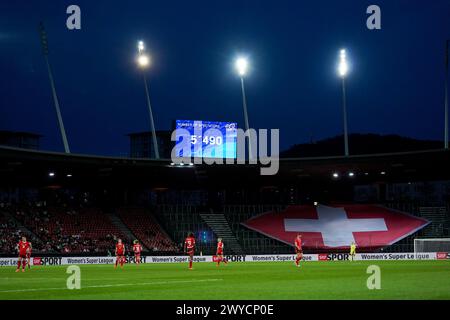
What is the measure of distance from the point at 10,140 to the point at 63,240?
3865cm

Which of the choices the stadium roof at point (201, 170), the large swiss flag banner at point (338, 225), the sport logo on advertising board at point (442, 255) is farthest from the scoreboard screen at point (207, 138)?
the sport logo on advertising board at point (442, 255)

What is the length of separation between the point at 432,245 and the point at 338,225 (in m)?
13.6

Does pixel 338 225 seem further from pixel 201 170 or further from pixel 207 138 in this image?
pixel 207 138

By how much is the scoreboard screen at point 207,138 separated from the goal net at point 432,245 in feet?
65.6

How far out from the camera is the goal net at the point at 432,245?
2478 inches

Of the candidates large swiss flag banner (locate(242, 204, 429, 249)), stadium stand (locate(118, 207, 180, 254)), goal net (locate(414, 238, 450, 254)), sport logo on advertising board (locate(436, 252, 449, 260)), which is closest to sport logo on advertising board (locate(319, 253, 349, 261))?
goal net (locate(414, 238, 450, 254))

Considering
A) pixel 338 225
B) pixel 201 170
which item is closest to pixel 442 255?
pixel 338 225

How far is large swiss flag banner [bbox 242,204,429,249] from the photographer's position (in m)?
72.4

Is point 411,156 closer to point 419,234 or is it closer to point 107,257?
point 419,234

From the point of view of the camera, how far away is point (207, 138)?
6328cm

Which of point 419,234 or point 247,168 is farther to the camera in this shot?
point 419,234
